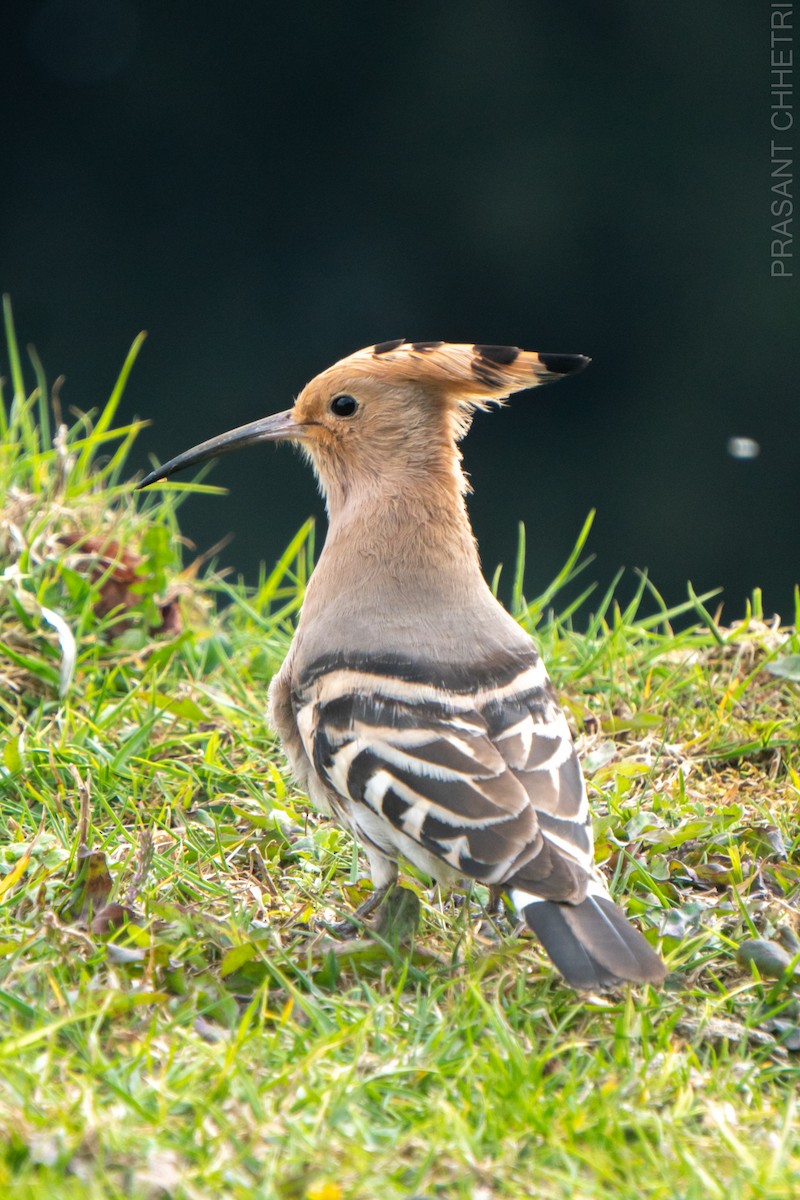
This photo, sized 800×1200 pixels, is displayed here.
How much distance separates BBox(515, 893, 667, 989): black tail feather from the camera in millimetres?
1765

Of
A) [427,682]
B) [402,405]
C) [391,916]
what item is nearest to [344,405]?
[402,405]

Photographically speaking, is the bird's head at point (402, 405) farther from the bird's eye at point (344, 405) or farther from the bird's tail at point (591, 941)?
the bird's tail at point (591, 941)

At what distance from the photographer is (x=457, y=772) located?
6.51ft

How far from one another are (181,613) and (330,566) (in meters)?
0.87

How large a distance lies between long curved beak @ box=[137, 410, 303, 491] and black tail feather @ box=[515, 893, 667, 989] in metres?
1.11

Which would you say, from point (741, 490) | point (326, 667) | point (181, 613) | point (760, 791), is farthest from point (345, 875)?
point (741, 490)

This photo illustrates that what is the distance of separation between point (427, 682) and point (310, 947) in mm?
410

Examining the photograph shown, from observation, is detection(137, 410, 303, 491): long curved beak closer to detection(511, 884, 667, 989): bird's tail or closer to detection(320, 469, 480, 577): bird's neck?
detection(320, 469, 480, 577): bird's neck

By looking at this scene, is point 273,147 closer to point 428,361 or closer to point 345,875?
point 428,361

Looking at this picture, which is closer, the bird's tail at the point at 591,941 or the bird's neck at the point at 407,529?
the bird's tail at the point at 591,941

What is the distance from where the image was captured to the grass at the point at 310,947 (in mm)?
1548

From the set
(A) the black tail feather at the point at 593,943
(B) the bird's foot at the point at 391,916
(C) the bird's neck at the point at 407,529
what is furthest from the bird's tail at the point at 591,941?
(C) the bird's neck at the point at 407,529

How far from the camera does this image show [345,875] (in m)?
2.36

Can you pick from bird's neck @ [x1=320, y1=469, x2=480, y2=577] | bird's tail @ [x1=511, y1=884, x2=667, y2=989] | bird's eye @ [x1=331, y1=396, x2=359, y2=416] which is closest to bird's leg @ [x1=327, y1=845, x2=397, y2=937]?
bird's tail @ [x1=511, y1=884, x2=667, y2=989]
